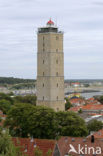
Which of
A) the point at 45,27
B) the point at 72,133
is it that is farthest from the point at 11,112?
the point at 45,27

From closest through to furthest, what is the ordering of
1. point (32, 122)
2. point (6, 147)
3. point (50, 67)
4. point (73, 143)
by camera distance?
1. point (6, 147)
2. point (73, 143)
3. point (32, 122)
4. point (50, 67)

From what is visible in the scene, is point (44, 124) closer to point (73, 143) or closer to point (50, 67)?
point (73, 143)

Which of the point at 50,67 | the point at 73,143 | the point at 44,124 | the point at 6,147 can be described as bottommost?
the point at 73,143

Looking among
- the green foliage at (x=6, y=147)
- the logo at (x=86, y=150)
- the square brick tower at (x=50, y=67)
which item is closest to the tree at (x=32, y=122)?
the square brick tower at (x=50, y=67)

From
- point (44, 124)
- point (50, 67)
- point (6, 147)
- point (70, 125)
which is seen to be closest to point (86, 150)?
point (70, 125)

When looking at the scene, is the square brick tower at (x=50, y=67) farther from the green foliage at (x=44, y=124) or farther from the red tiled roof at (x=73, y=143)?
the red tiled roof at (x=73, y=143)

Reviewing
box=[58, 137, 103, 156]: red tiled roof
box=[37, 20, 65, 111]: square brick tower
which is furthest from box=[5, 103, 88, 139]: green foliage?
box=[37, 20, 65, 111]: square brick tower

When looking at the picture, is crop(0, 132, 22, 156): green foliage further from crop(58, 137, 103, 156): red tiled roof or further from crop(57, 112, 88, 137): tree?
crop(57, 112, 88, 137): tree
